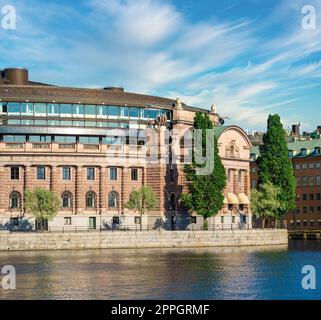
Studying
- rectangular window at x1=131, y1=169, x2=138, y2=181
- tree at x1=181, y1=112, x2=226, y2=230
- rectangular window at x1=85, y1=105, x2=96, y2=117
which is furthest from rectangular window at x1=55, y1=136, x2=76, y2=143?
tree at x1=181, y1=112, x2=226, y2=230

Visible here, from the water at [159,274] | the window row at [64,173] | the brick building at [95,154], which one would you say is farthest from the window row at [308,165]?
the water at [159,274]

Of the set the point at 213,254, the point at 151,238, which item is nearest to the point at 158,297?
the point at 213,254

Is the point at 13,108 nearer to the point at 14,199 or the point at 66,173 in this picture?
the point at 66,173

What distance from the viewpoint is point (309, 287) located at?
59.2 m

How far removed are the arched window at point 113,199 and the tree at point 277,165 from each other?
2387 cm

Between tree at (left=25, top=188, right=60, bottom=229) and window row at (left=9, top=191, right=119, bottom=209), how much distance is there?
726 cm

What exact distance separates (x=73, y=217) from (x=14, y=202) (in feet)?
29.8

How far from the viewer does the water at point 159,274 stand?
184ft

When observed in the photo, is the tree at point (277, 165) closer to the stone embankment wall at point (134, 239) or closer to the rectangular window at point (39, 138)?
the stone embankment wall at point (134, 239)

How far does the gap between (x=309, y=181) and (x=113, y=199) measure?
61.3m

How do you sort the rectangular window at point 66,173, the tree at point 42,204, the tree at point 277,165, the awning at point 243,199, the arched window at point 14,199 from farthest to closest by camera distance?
1. the awning at point 243,199
2. the tree at point 277,165
3. the rectangular window at point 66,173
4. the arched window at point 14,199
5. the tree at point 42,204

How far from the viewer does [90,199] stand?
119 metres
